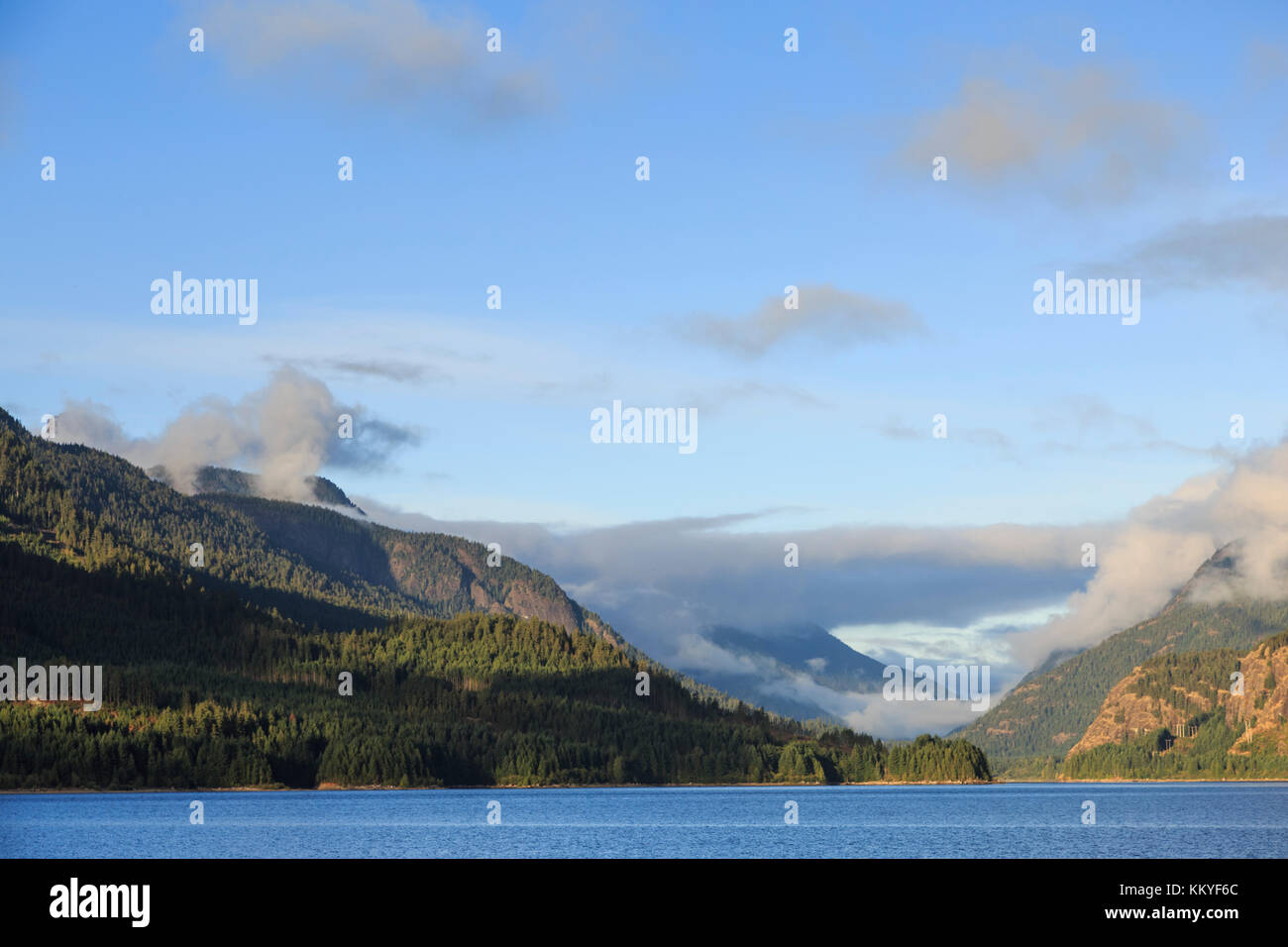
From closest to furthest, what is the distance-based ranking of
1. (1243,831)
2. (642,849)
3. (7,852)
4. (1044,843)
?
(7,852)
(642,849)
(1044,843)
(1243,831)

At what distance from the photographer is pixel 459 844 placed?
160750 millimetres

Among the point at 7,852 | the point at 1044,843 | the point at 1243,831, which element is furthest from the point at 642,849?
the point at 1243,831

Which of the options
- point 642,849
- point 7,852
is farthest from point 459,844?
point 7,852
